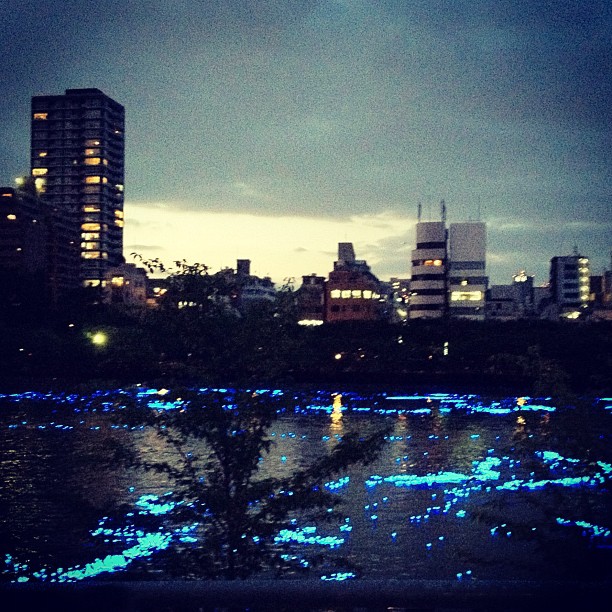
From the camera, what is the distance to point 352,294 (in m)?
94.8

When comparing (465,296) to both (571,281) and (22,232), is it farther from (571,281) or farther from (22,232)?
(22,232)

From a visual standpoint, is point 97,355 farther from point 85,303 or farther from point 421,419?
point 421,419

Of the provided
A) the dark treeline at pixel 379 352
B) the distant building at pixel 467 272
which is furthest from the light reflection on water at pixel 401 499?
the distant building at pixel 467 272

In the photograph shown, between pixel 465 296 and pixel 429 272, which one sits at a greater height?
pixel 429 272

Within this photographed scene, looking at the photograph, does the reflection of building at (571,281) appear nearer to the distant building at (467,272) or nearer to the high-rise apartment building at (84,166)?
the distant building at (467,272)

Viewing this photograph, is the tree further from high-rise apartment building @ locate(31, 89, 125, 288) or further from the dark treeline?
high-rise apartment building @ locate(31, 89, 125, 288)

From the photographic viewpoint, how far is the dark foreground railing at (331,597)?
2.64m

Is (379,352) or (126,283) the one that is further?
(126,283)

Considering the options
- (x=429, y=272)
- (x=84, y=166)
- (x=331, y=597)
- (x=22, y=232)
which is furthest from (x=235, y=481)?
(x=84, y=166)

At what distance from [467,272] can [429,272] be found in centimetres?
528

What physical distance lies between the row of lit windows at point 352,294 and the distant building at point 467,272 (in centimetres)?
1175

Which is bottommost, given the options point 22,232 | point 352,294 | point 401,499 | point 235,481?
point 401,499

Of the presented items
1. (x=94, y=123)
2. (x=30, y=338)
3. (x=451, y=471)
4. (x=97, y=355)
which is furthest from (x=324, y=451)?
(x=94, y=123)

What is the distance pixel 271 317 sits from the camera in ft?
29.7
